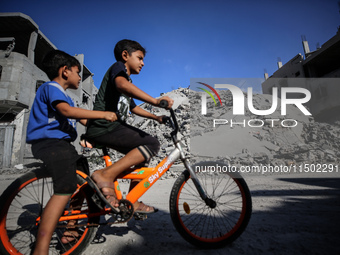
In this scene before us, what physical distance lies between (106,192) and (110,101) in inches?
37.7

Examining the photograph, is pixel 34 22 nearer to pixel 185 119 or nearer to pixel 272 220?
pixel 185 119

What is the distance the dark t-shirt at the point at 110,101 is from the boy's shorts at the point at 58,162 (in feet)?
1.01

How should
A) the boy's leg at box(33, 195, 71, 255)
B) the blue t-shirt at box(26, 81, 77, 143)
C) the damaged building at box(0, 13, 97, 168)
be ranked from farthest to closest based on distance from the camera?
the damaged building at box(0, 13, 97, 168), the blue t-shirt at box(26, 81, 77, 143), the boy's leg at box(33, 195, 71, 255)

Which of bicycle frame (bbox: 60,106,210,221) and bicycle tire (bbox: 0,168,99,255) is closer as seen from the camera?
bicycle tire (bbox: 0,168,99,255)

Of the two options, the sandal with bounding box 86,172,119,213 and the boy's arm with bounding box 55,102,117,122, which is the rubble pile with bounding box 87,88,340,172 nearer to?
the sandal with bounding box 86,172,119,213

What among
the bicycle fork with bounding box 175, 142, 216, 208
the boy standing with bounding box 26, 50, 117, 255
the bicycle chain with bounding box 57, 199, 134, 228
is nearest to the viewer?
the boy standing with bounding box 26, 50, 117, 255

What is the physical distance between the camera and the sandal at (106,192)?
1.64 metres

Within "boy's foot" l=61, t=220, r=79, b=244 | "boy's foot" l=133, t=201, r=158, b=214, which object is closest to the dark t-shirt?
"boy's foot" l=133, t=201, r=158, b=214

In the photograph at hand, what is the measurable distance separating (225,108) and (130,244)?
658 inches

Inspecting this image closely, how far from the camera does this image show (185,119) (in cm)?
1421

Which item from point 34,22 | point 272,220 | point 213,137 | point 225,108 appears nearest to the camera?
point 272,220

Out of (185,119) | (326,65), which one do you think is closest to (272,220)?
(185,119)

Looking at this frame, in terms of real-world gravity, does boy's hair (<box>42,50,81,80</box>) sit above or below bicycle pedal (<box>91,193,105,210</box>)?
above

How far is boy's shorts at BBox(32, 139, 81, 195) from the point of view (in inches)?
59.1
